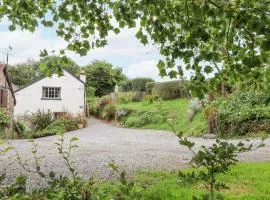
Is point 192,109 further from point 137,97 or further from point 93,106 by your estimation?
point 93,106

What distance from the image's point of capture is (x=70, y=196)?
2.39 metres

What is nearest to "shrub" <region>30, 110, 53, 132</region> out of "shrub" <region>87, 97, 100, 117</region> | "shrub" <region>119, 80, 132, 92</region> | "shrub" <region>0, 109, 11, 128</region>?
"shrub" <region>0, 109, 11, 128</region>

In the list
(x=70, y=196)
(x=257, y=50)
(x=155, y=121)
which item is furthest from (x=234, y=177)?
(x=155, y=121)

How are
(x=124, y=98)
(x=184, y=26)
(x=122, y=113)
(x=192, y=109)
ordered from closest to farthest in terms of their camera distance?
(x=192, y=109) < (x=184, y=26) < (x=122, y=113) < (x=124, y=98)

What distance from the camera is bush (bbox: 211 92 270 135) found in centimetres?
1714

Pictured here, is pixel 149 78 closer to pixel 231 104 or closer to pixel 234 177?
pixel 231 104

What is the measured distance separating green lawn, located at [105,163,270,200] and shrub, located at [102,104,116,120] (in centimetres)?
2563

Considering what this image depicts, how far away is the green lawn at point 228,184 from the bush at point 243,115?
9.30m

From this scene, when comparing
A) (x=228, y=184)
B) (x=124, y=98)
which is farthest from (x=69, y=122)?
(x=228, y=184)

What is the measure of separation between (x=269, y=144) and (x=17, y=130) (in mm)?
15088

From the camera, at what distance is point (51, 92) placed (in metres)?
33.5

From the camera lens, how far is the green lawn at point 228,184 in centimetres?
513

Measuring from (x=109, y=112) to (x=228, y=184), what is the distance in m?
27.7

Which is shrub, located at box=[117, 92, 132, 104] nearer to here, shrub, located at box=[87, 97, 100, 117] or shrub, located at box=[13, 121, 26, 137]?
shrub, located at box=[87, 97, 100, 117]
